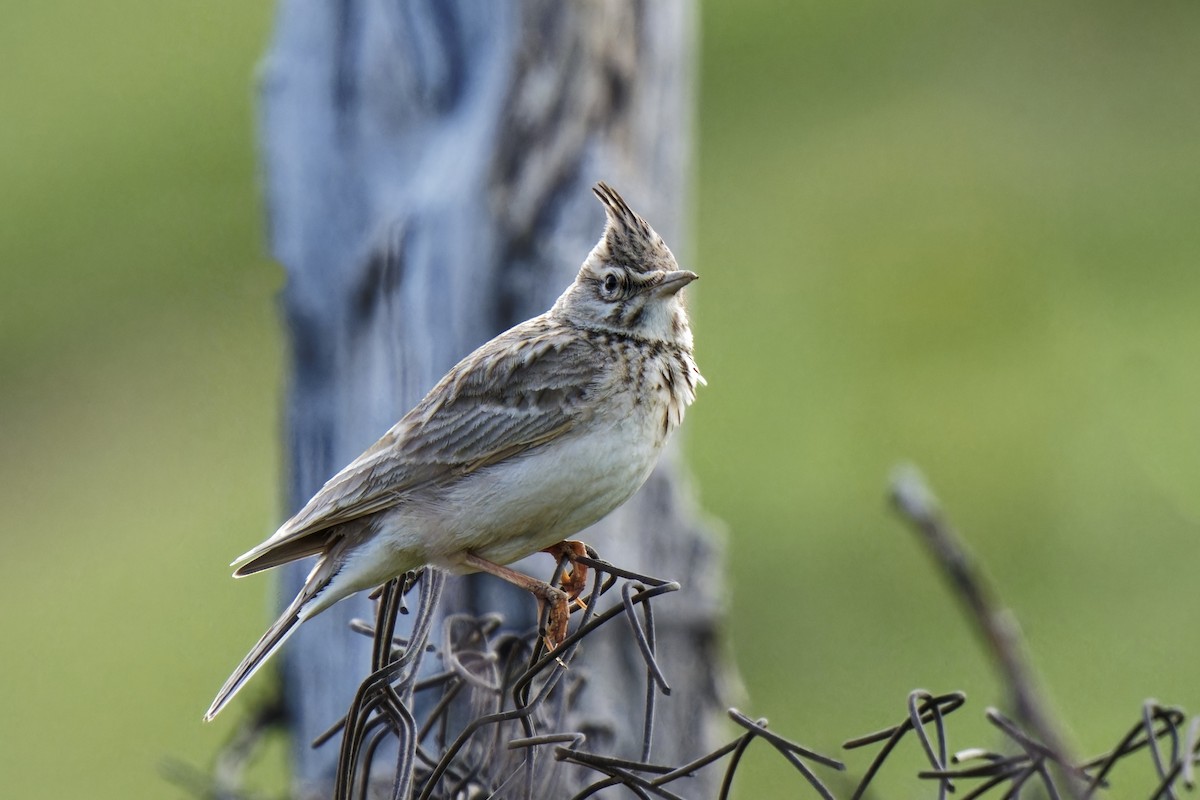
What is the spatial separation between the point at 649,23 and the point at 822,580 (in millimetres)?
5240

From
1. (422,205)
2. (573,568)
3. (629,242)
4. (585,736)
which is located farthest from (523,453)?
(422,205)

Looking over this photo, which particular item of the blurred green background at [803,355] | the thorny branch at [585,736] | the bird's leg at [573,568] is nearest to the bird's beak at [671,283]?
the bird's leg at [573,568]

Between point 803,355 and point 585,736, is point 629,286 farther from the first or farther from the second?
point 803,355

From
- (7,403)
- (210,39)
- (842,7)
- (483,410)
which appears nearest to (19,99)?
(210,39)

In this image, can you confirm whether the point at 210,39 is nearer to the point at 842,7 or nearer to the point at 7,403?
the point at 7,403

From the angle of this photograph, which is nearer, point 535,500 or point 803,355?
point 535,500

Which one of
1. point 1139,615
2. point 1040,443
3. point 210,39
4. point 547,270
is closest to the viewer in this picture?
point 547,270

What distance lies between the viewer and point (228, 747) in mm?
5609

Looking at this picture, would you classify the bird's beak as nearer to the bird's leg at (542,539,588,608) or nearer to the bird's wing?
the bird's wing

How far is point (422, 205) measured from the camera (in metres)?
5.39

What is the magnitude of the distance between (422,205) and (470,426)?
1.62 meters

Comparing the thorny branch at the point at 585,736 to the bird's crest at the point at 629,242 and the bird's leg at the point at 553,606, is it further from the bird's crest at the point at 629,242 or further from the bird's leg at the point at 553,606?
the bird's crest at the point at 629,242

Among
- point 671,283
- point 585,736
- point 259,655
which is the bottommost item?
point 585,736

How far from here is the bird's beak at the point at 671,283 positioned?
160 inches
